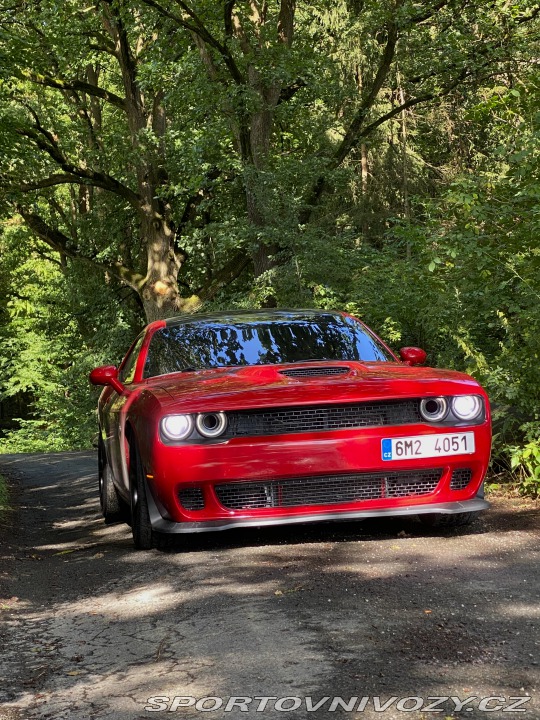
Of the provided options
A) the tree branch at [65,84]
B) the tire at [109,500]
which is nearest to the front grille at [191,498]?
the tire at [109,500]

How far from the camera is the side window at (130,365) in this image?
783 cm

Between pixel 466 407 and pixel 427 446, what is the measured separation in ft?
1.30

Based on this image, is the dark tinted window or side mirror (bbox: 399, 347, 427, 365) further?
side mirror (bbox: 399, 347, 427, 365)

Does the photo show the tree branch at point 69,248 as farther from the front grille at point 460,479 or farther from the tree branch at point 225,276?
the front grille at point 460,479

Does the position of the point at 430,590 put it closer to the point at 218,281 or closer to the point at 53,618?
the point at 53,618

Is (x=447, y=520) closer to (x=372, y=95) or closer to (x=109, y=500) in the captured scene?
(x=109, y=500)

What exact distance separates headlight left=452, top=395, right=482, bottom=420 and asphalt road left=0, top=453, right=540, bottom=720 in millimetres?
777

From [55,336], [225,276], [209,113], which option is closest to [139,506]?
[209,113]

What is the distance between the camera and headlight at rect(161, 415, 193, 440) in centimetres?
595

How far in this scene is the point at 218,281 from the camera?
26.6 m

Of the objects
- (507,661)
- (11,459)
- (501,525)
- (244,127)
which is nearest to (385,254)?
(244,127)

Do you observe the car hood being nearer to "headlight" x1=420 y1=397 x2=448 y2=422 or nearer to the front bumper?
"headlight" x1=420 y1=397 x2=448 y2=422

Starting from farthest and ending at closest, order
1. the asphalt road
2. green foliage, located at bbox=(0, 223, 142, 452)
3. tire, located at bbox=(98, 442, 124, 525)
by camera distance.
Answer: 1. green foliage, located at bbox=(0, 223, 142, 452)
2. tire, located at bbox=(98, 442, 124, 525)
3. the asphalt road

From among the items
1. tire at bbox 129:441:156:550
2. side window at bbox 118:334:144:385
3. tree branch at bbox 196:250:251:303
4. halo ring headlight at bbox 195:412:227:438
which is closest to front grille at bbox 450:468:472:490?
halo ring headlight at bbox 195:412:227:438
